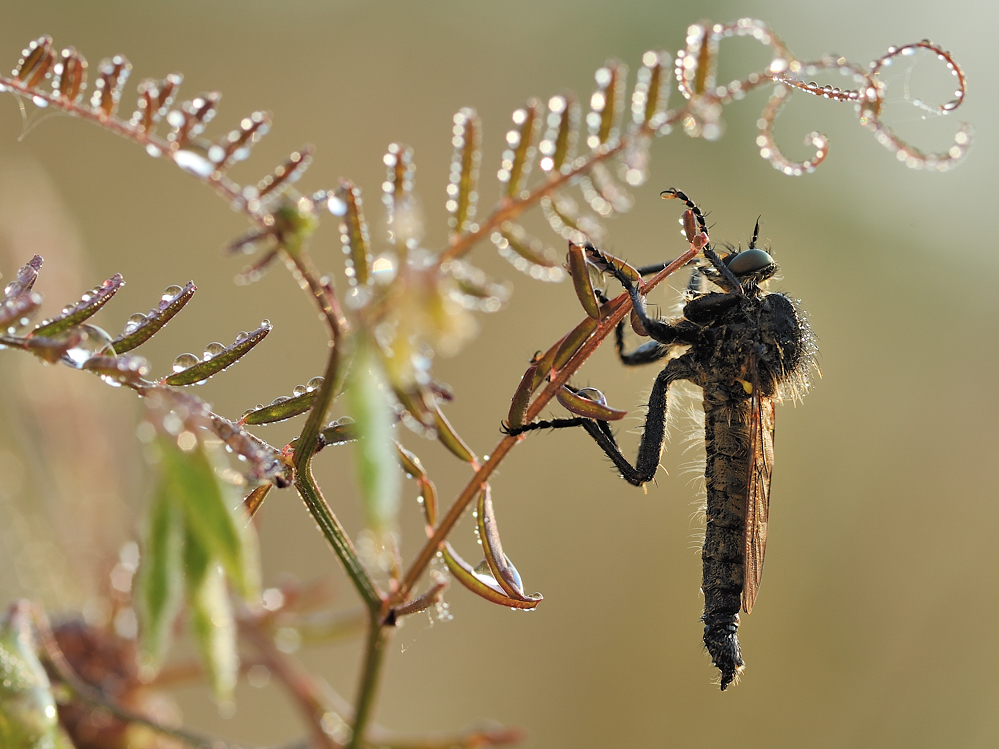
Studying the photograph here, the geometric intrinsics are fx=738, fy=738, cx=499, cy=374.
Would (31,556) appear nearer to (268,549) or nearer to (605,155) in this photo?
(605,155)

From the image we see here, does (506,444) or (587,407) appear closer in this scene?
(506,444)

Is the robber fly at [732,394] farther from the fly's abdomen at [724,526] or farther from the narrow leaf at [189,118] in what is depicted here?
the narrow leaf at [189,118]

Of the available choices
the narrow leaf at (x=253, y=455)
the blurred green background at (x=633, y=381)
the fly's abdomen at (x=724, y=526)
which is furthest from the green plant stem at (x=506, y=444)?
the blurred green background at (x=633, y=381)

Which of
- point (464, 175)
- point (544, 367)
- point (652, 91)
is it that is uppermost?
point (652, 91)

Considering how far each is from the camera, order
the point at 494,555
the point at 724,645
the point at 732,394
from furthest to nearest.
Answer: the point at 732,394 < the point at 724,645 < the point at 494,555

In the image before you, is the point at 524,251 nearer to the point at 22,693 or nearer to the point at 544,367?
the point at 544,367

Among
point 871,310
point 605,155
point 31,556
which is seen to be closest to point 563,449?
point 871,310

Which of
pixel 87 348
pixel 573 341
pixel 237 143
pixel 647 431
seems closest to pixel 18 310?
pixel 87 348
